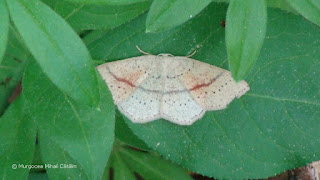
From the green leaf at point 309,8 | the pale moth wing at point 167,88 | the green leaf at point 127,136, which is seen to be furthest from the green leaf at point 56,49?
the green leaf at point 309,8

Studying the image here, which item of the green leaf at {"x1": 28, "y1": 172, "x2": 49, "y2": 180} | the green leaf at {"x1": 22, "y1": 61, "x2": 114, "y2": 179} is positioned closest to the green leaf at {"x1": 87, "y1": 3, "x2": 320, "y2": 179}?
the green leaf at {"x1": 22, "y1": 61, "x2": 114, "y2": 179}

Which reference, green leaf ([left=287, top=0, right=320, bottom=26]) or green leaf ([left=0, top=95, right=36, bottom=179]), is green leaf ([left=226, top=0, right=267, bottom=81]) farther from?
green leaf ([left=0, top=95, right=36, bottom=179])

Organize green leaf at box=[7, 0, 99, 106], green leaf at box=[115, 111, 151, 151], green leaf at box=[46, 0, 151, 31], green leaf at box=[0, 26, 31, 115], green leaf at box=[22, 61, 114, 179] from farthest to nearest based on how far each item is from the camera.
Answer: green leaf at box=[0, 26, 31, 115], green leaf at box=[115, 111, 151, 151], green leaf at box=[46, 0, 151, 31], green leaf at box=[22, 61, 114, 179], green leaf at box=[7, 0, 99, 106]

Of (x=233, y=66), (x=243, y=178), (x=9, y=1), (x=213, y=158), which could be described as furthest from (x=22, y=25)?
(x=243, y=178)

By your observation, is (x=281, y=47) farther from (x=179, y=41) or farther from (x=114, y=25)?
(x=114, y=25)

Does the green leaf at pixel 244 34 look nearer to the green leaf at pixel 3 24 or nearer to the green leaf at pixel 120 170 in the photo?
the green leaf at pixel 3 24
